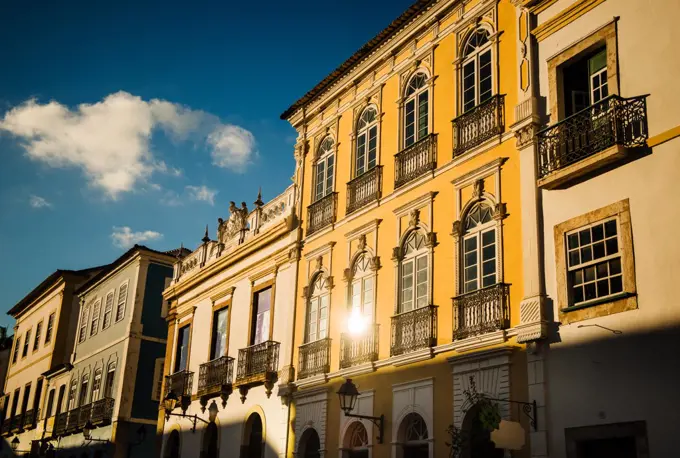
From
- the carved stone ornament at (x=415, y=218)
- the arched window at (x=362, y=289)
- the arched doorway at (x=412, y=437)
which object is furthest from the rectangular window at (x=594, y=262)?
the arched window at (x=362, y=289)

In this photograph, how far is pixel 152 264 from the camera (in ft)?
107

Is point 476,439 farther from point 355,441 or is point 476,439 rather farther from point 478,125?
point 478,125

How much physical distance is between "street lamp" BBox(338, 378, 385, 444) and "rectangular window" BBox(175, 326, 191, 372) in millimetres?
10969

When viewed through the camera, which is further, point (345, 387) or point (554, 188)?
point (345, 387)

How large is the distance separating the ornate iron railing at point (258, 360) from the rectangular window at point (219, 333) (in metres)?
1.90

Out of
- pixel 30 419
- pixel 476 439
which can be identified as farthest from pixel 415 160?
pixel 30 419

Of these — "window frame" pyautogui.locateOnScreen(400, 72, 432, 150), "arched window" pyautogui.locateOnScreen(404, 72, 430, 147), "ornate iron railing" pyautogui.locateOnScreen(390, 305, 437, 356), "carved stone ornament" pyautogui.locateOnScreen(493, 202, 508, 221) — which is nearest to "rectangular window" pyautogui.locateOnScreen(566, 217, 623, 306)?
"carved stone ornament" pyautogui.locateOnScreen(493, 202, 508, 221)

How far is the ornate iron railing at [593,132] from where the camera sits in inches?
474

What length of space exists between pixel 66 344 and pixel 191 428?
17.3 meters

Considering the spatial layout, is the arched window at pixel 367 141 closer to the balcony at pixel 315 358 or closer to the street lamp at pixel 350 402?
the balcony at pixel 315 358

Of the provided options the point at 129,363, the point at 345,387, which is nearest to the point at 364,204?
the point at 345,387

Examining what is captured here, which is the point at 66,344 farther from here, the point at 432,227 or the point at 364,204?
the point at 432,227

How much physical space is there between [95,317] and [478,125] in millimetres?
24930

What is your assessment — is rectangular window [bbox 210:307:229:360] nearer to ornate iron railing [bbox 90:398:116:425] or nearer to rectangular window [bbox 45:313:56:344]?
ornate iron railing [bbox 90:398:116:425]
